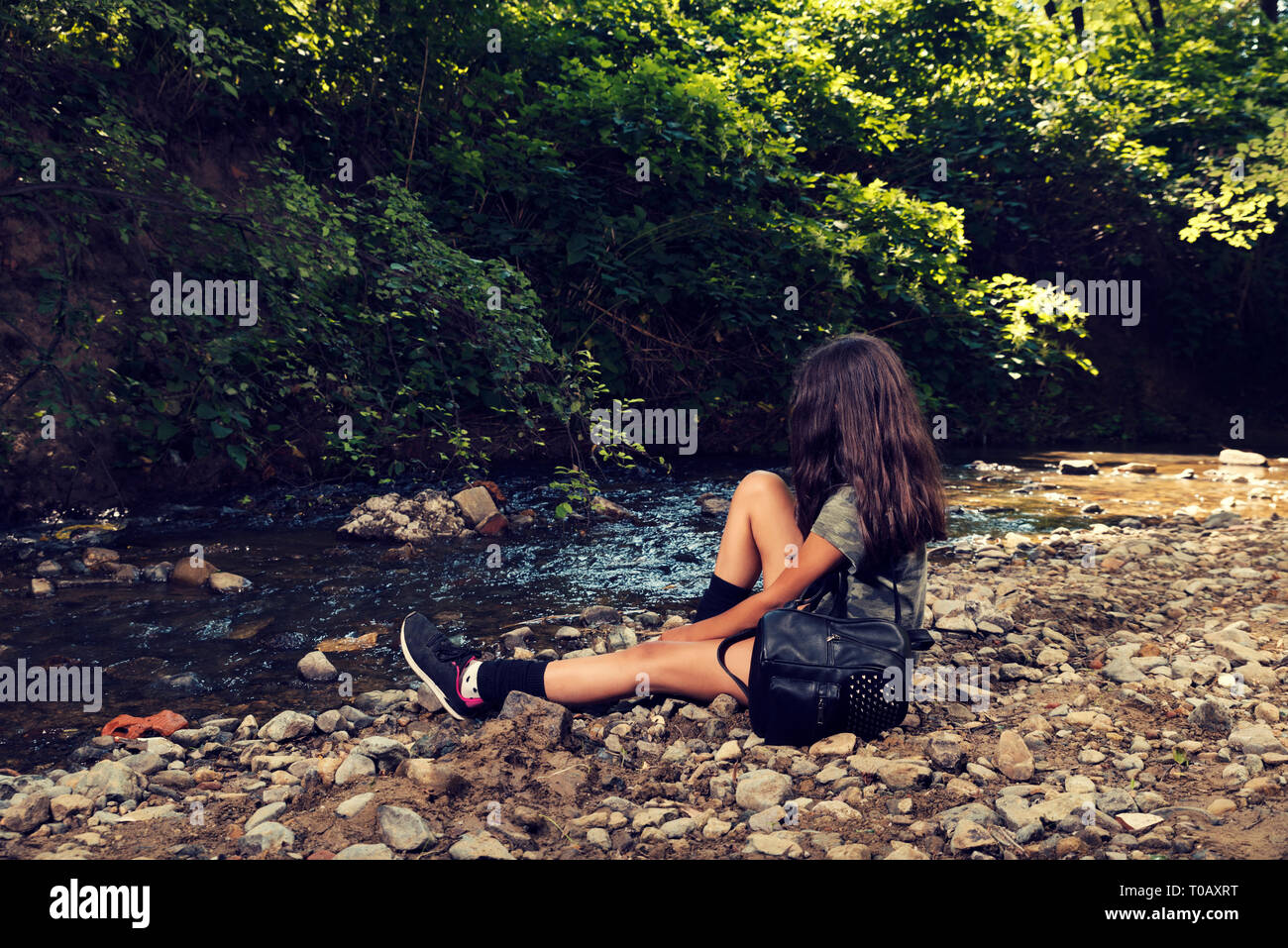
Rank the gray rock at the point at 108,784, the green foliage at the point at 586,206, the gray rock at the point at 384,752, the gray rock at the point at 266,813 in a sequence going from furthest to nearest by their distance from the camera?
the green foliage at the point at 586,206 < the gray rock at the point at 384,752 < the gray rock at the point at 108,784 < the gray rock at the point at 266,813

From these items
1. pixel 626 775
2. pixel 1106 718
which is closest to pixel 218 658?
pixel 626 775

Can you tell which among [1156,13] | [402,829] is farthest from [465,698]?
[1156,13]

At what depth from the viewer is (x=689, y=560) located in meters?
6.47

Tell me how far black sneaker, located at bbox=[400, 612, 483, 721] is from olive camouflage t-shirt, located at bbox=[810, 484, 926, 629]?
1.52 metres

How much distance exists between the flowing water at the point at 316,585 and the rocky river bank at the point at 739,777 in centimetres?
53

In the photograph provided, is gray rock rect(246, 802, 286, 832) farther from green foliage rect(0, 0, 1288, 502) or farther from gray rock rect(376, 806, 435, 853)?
green foliage rect(0, 0, 1288, 502)

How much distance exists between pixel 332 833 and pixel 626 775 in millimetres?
962

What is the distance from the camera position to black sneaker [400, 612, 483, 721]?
3.49 metres

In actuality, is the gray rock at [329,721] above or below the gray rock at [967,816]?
below

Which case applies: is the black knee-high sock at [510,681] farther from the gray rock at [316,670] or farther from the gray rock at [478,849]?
the gray rock at [316,670]

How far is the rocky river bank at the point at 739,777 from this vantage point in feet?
7.76

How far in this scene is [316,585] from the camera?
5.71 meters

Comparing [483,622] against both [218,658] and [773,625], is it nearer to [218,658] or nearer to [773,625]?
[218,658]

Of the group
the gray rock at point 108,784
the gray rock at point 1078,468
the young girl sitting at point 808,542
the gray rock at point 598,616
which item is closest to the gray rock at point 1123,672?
the young girl sitting at point 808,542
